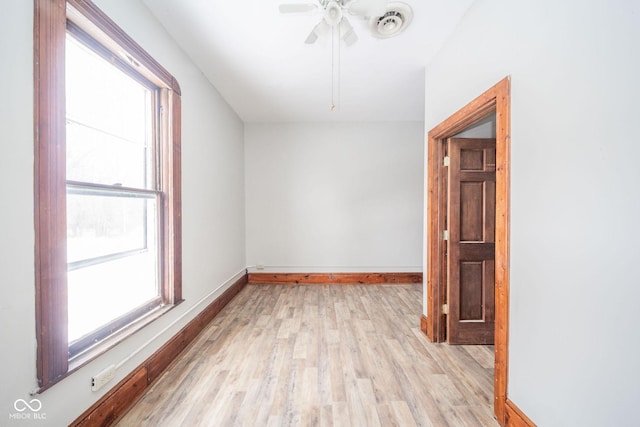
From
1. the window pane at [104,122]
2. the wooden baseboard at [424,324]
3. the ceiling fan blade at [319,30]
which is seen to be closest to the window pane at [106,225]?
the window pane at [104,122]

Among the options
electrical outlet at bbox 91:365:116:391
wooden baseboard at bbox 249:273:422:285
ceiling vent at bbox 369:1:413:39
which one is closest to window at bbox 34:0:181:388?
electrical outlet at bbox 91:365:116:391

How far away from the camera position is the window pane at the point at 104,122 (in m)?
1.44

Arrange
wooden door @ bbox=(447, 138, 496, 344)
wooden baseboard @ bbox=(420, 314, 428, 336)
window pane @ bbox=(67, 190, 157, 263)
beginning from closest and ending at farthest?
window pane @ bbox=(67, 190, 157, 263)
wooden door @ bbox=(447, 138, 496, 344)
wooden baseboard @ bbox=(420, 314, 428, 336)

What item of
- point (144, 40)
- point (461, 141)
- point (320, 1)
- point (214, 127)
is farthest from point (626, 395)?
point (214, 127)

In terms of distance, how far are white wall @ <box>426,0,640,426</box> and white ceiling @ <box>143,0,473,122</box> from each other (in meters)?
0.76

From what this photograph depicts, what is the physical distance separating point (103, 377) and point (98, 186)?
44.1 inches

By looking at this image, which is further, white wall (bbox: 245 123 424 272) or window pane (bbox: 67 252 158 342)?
white wall (bbox: 245 123 424 272)

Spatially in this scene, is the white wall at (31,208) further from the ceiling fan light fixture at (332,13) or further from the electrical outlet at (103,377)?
the ceiling fan light fixture at (332,13)

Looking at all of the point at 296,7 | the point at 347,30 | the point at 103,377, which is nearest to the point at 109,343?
the point at 103,377

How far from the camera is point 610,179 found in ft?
3.23

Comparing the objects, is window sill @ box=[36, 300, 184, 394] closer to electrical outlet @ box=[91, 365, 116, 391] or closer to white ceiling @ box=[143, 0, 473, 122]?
electrical outlet @ box=[91, 365, 116, 391]

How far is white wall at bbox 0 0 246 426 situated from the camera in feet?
3.43

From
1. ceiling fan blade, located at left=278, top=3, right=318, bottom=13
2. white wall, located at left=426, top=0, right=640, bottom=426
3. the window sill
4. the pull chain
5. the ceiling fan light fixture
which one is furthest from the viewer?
the pull chain

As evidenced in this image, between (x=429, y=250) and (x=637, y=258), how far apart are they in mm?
1687
